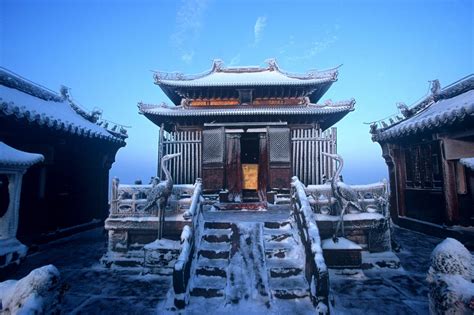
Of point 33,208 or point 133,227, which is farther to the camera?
point 33,208

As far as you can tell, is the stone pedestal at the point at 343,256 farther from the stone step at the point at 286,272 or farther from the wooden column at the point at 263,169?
the wooden column at the point at 263,169

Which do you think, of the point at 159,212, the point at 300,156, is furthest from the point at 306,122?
the point at 159,212

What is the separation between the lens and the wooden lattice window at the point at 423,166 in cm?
922

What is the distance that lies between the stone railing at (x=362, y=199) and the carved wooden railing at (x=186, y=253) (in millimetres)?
3254

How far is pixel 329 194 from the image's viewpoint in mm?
6918

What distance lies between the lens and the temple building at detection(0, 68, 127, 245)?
8.02 m

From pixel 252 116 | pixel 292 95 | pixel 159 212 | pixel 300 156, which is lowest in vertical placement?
pixel 159 212

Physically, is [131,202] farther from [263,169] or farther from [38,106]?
[38,106]

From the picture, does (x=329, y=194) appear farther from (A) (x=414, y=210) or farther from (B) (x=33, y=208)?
(B) (x=33, y=208)

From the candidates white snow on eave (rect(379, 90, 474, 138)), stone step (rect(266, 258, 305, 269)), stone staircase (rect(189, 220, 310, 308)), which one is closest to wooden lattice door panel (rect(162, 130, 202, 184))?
stone staircase (rect(189, 220, 310, 308))

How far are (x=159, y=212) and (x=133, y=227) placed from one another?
904 millimetres

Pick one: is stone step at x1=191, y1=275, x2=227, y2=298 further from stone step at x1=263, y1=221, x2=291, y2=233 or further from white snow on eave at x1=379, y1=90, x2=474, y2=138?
white snow on eave at x1=379, y1=90, x2=474, y2=138

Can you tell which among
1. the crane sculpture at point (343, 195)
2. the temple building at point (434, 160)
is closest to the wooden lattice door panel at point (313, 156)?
the temple building at point (434, 160)

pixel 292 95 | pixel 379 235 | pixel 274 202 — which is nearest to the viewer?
pixel 379 235
